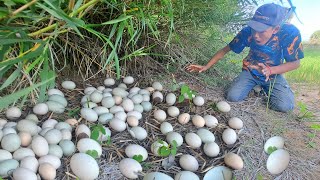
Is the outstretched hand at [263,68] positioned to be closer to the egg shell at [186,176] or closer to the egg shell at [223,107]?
the egg shell at [223,107]

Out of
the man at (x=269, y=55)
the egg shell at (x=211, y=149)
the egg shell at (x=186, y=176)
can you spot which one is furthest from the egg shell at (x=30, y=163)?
the man at (x=269, y=55)

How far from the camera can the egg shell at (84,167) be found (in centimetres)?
91

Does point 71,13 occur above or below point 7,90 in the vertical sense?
above

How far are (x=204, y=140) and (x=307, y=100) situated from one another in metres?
0.90

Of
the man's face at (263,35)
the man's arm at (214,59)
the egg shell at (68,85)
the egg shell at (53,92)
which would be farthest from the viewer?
the man's arm at (214,59)

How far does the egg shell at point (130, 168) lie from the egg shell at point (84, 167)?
75mm

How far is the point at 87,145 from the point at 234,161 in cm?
42

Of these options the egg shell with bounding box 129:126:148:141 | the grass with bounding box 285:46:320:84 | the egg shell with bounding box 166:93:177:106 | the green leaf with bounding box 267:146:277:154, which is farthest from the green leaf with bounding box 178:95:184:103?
the grass with bounding box 285:46:320:84

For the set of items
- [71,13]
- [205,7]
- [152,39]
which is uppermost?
[71,13]

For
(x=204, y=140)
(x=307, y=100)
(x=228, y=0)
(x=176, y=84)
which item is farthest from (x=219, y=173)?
(x=307, y=100)

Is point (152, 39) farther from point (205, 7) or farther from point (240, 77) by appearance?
point (240, 77)

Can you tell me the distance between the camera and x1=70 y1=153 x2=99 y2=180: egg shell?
0.91 meters

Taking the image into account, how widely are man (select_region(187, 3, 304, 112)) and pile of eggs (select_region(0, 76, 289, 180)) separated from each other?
0.29m

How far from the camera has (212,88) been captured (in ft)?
5.29
